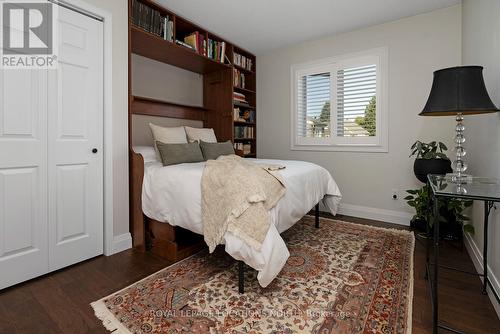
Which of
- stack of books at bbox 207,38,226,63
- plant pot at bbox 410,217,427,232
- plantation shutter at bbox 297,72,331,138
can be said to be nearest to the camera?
plant pot at bbox 410,217,427,232

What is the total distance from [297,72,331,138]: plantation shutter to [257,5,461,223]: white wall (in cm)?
22

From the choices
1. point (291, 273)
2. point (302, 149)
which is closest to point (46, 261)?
point (291, 273)

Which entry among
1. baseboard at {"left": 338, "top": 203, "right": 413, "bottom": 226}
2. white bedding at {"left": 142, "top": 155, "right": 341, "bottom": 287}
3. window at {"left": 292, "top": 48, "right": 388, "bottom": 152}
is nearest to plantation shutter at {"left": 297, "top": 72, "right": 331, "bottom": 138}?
window at {"left": 292, "top": 48, "right": 388, "bottom": 152}

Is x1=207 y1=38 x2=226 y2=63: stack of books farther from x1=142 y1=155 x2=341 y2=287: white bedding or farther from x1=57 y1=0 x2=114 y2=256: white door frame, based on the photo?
x1=142 y1=155 x2=341 y2=287: white bedding

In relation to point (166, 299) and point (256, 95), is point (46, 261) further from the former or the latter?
point (256, 95)

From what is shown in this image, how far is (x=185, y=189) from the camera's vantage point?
1.95 m

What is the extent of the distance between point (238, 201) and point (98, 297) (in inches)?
42.1

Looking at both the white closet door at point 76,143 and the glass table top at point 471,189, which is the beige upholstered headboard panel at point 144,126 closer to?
the white closet door at point 76,143

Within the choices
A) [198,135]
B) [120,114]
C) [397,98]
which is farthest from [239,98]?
[397,98]

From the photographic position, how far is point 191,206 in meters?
1.90

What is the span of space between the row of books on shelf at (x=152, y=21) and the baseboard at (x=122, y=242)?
6.74 ft

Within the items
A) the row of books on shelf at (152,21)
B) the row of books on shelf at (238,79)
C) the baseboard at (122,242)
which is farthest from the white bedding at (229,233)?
the row of books on shelf at (238,79)

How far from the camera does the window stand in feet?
10.7

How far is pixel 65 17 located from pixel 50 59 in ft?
1.18
